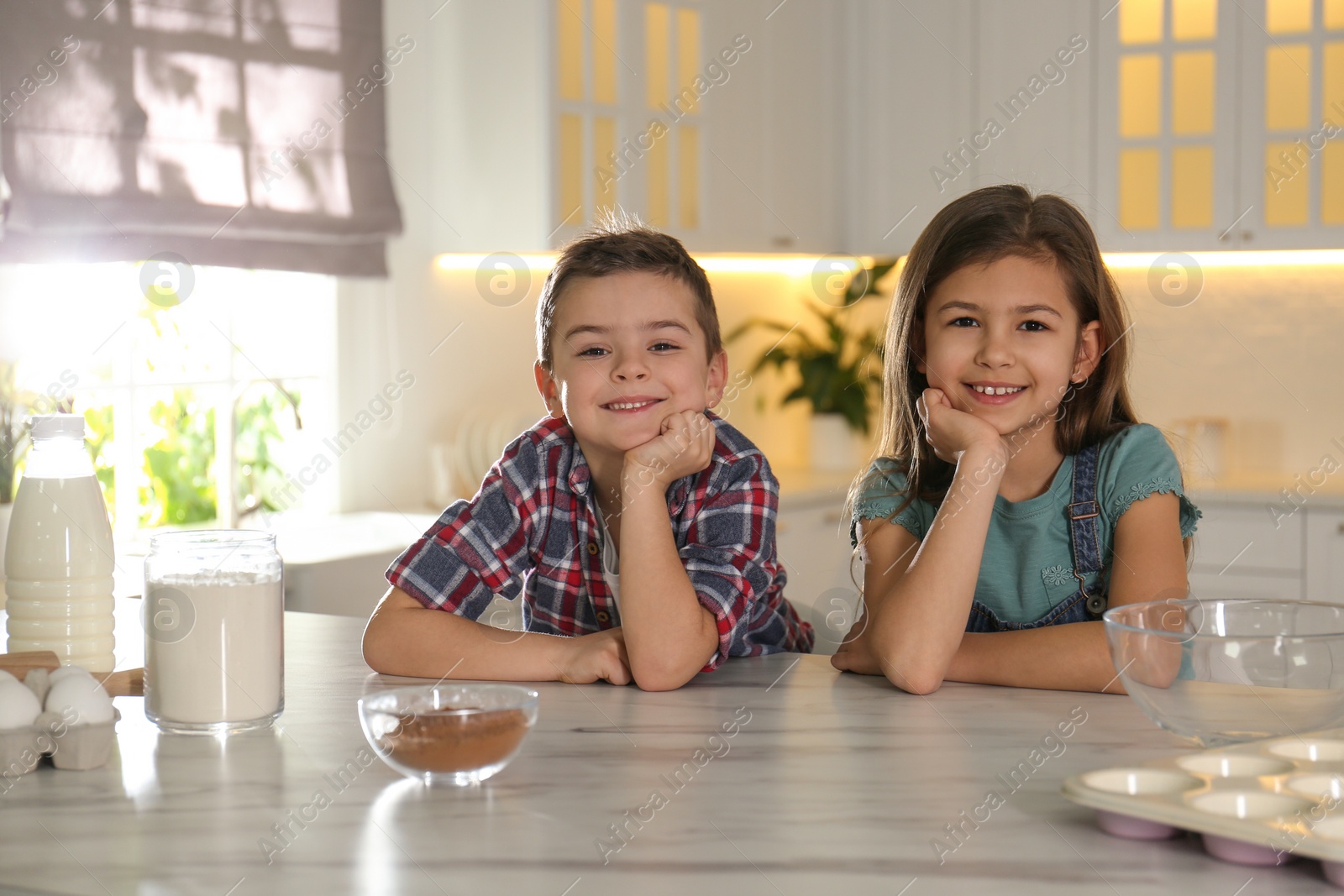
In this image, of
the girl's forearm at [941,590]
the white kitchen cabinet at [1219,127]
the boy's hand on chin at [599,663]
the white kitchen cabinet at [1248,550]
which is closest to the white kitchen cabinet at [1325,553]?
the white kitchen cabinet at [1248,550]

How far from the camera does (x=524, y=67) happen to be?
3.05m

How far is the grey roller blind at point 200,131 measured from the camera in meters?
2.34

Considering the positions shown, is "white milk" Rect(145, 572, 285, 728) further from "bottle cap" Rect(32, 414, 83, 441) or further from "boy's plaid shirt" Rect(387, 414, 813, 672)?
"boy's plaid shirt" Rect(387, 414, 813, 672)

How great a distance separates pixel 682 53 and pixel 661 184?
0.36m

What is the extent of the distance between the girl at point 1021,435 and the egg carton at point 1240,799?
0.49m

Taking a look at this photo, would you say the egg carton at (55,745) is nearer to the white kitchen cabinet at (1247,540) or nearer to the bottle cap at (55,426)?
the bottle cap at (55,426)

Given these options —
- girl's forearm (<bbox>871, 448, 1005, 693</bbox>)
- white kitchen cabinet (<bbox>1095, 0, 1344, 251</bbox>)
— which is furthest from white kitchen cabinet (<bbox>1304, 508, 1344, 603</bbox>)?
girl's forearm (<bbox>871, 448, 1005, 693</bbox>)

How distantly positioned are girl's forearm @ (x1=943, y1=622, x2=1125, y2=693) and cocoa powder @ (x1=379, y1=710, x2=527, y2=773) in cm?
49

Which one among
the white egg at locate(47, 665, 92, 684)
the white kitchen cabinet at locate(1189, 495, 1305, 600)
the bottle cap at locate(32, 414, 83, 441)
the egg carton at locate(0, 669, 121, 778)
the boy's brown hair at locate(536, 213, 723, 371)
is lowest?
the white kitchen cabinet at locate(1189, 495, 1305, 600)

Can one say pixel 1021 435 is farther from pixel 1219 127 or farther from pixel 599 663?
pixel 1219 127

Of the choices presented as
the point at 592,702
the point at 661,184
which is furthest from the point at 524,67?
the point at 592,702

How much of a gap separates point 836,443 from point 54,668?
315 centimetres

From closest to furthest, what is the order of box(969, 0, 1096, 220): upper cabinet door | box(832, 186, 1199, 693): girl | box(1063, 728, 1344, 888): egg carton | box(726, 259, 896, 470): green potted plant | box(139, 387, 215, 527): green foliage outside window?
1. box(1063, 728, 1344, 888): egg carton
2. box(832, 186, 1199, 693): girl
3. box(139, 387, 215, 527): green foliage outside window
4. box(969, 0, 1096, 220): upper cabinet door
5. box(726, 259, 896, 470): green potted plant

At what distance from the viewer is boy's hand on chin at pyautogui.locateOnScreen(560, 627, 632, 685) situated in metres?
1.12
